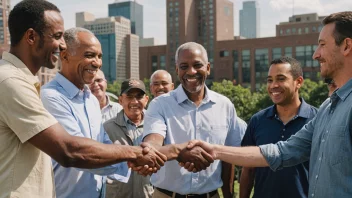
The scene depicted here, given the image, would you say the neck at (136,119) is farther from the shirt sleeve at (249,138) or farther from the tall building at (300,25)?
the tall building at (300,25)

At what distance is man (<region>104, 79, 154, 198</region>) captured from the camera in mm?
5570

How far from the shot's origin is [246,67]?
273 feet

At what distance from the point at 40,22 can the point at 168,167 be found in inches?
85.2

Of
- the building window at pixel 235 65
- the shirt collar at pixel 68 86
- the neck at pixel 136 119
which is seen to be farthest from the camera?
the building window at pixel 235 65

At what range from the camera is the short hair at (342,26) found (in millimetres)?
3176

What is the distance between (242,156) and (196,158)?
0.51 m

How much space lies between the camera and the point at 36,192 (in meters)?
2.71

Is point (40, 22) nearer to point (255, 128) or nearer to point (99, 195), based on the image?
point (99, 195)

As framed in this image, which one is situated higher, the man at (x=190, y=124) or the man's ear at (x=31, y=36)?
the man's ear at (x=31, y=36)

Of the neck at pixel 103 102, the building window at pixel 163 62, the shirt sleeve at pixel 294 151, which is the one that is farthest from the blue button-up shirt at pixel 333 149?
the building window at pixel 163 62

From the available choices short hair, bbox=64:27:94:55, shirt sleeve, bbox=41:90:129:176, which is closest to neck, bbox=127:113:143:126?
short hair, bbox=64:27:94:55

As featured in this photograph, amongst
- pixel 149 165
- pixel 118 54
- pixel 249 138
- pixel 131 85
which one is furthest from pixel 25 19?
pixel 118 54

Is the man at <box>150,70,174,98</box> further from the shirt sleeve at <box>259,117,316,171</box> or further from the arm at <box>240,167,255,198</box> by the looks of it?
the shirt sleeve at <box>259,117,316,171</box>

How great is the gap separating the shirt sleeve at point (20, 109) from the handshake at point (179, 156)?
4.64 ft
